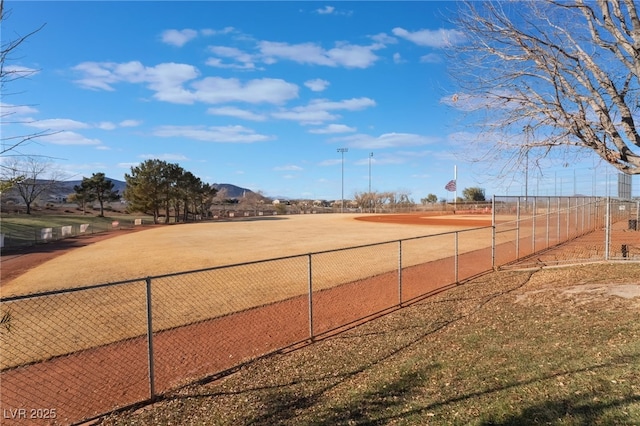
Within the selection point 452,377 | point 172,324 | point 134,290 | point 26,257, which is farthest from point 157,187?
point 452,377

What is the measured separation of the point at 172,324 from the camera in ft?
30.1

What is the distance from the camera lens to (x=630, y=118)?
7.02 m

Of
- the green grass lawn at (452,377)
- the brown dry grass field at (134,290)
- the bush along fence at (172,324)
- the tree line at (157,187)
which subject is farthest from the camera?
the tree line at (157,187)

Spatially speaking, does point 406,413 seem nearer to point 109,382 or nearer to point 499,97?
point 109,382

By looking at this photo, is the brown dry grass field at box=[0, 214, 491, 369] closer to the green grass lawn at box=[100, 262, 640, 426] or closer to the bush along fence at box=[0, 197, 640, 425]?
the bush along fence at box=[0, 197, 640, 425]

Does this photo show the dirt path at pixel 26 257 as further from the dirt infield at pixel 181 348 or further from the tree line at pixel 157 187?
the tree line at pixel 157 187

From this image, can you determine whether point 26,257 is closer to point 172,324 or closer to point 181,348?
point 172,324

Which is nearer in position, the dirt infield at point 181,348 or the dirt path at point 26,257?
the dirt infield at point 181,348

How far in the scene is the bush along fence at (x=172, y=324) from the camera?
5723 millimetres

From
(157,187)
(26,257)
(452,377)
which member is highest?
(157,187)

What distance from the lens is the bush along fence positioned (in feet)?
18.8

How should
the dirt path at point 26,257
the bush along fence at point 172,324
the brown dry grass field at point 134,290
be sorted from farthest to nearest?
the dirt path at point 26,257 → the brown dry grass field at point 134,290 → the bush along fence at point 172,324

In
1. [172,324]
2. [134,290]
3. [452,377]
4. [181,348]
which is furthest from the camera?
[134,290]

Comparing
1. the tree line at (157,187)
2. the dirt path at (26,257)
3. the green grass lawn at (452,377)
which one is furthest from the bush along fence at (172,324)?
the tree line at (157,187)
